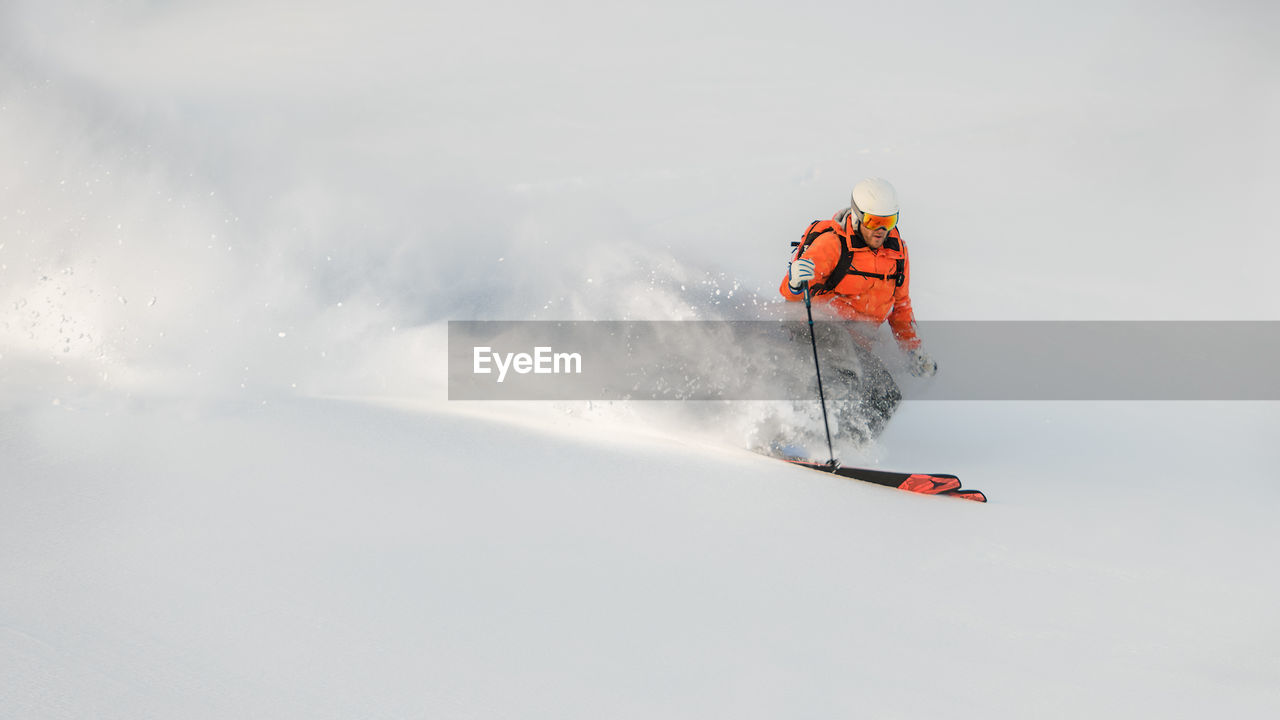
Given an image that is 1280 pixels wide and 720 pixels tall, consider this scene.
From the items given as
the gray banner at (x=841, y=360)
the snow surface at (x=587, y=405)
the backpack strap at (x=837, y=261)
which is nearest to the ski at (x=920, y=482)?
the snow surface at (x=587, y=405)

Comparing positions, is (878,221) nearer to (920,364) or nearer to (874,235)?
(874,235)

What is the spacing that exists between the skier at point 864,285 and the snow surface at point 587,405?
60cm

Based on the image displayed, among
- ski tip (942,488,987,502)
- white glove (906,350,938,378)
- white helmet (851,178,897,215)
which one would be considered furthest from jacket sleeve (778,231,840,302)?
ski tip (942,488,987,502)

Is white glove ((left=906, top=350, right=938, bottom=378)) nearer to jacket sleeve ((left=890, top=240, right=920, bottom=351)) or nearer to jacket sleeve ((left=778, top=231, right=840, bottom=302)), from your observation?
jacket sleeve ((left=890, top=240, right=920, bottom=351))

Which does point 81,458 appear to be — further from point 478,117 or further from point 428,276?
point 478,117

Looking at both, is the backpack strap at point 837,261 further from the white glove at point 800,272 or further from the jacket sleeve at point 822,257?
the white glove at point 800,272

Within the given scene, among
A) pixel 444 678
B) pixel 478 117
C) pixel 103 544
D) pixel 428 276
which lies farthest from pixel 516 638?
pixel 478 117

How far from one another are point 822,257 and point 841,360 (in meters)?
0.76

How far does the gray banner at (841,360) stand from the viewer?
5.86 meters

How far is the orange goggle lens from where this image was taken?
503cm

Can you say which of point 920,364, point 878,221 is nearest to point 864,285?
point 878,221

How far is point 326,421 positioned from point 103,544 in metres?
1.63

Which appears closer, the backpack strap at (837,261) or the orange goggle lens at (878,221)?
the orange goggle lens at (878,221)

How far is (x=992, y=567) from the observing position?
343cm
